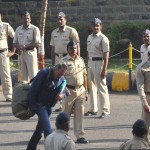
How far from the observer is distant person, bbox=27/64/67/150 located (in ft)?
35.3

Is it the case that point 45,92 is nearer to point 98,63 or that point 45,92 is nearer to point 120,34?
point 98,63

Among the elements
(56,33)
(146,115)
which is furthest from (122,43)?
(146,115)

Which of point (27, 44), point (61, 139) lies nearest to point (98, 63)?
point (27, 44)

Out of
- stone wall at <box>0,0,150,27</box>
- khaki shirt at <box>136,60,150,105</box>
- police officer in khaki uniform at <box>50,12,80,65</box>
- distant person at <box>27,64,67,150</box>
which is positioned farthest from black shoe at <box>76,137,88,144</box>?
stone wall at <box>0,0,150,27</box>

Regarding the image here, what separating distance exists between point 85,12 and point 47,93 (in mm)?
13671

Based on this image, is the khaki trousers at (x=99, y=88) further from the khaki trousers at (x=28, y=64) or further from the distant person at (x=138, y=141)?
the distant person at (x=138, y=141)

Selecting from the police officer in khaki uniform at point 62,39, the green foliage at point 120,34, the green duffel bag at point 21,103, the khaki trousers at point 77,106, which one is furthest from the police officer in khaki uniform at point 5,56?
the green foliage at point 120,34

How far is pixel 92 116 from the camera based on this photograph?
48.8 feet

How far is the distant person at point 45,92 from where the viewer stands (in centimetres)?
1076

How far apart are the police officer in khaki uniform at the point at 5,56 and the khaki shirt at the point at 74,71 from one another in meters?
4.21

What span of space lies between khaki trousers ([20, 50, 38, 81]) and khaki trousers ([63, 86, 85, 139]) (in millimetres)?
3747

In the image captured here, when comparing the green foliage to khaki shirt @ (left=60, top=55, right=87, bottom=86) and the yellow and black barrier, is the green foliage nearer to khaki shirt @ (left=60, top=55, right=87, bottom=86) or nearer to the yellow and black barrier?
the yellow and black barrier

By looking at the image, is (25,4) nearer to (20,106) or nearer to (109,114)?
(109,114)

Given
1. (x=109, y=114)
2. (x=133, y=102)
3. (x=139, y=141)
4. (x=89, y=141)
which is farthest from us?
(x=133, y=102)
